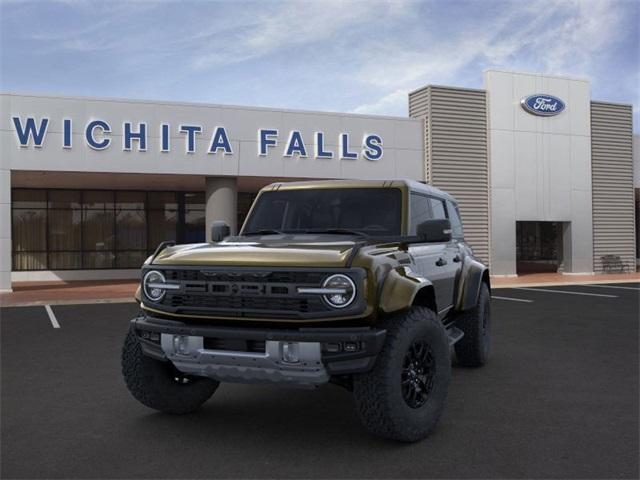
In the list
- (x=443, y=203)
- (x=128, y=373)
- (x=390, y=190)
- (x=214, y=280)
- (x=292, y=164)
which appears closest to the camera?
(x=214, y=280)

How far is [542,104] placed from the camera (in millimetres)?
23750

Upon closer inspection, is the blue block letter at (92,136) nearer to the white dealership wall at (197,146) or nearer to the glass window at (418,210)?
the white dealership wall at (197,146)

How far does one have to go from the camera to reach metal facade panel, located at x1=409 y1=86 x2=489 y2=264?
73.0ft

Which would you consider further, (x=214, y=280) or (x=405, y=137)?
(x=405, y=137)

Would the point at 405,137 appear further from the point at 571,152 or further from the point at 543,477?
the point at 543,477

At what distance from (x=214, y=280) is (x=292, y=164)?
16281mm

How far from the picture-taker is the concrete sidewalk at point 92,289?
15766 millimetres

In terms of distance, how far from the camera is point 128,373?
4965 millimetres

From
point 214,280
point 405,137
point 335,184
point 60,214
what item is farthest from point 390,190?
point 60,214

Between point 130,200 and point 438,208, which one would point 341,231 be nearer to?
point 438,208

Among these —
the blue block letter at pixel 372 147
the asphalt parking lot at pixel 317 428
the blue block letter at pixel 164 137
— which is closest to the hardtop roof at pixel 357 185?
the asphalt parking lot at pixel 317 428

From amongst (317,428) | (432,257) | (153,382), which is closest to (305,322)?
(317,428)

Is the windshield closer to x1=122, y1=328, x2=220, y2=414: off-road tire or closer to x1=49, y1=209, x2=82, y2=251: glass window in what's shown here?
x1=122, y1=328, x2=220, y2=414: off-road tire

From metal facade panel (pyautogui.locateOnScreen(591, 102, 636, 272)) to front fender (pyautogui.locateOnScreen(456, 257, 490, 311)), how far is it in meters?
20.1
